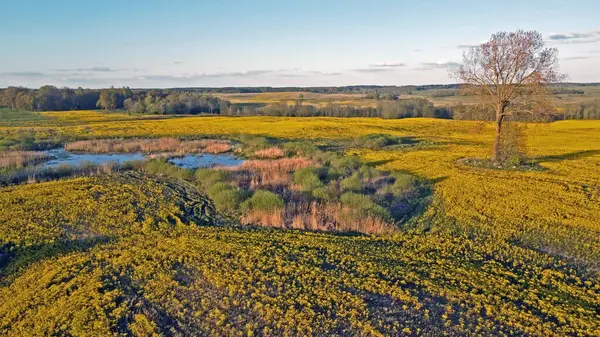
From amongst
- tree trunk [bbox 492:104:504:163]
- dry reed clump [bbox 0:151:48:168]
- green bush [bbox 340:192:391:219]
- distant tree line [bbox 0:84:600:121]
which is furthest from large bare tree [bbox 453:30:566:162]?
distant tree line [bbox 0:84:600:121]

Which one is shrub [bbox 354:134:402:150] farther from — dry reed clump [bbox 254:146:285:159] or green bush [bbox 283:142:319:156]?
dry reed clump [bbox 254:146:285:159]

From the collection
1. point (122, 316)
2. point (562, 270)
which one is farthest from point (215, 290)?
point (562, 270)

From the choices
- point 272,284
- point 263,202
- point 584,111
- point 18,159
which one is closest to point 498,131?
point 263,202

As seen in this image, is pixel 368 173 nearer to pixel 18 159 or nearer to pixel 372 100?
pixel 18 159

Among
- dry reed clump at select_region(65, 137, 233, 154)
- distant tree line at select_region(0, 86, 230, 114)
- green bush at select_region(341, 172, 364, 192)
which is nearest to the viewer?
green bush at select_region(341, 172, 364, 192)

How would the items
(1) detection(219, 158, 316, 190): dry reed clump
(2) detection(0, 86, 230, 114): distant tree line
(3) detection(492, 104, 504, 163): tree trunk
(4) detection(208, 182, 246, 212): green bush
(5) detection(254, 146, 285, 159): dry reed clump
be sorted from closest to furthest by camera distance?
(4) detection(208, 182, 246, 212): green bush → (1) detection(219, 158, 316, 190): dry reed clump → (3) detection(492, 104, 504, 163): tree trunk → (5) detection(254, 146, 285, 159): dry reed clump → (2) detection(0, 86, 230, 114): distant tree line

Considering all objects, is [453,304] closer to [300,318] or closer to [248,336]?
[300,318]
